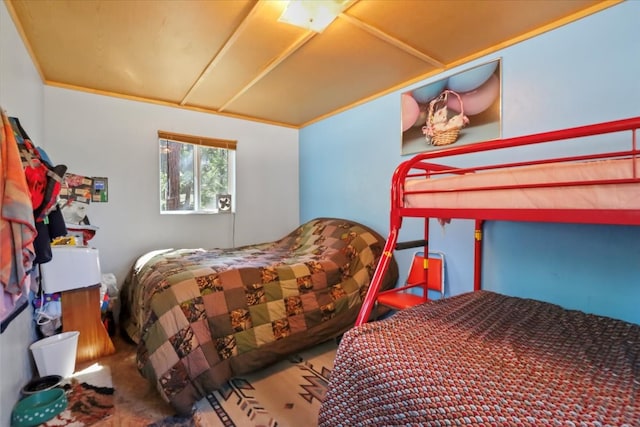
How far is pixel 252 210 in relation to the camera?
3549 millimetres

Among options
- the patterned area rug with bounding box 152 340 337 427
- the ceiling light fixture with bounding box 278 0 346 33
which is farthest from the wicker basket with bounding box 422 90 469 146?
the patterned area rug with bounding box 152 340 337 427

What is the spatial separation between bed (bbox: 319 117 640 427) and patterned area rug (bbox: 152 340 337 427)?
0.59 meters

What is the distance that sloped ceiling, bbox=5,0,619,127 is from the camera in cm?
155

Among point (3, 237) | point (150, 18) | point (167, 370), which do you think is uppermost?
point (150, 18)

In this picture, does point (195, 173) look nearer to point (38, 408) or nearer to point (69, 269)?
point (69, 269)

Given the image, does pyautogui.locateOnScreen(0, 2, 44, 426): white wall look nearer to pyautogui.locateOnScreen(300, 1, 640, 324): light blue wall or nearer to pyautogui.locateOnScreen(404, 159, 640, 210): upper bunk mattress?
pyautogui.locateOnScreen(404, 159, 640, 210): upper bunk mattress

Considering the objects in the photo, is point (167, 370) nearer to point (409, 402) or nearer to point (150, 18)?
point (409, 402)

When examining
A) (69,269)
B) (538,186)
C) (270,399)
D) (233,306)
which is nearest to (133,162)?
(69,269)

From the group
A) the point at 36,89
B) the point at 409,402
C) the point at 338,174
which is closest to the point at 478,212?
the point at 409,402

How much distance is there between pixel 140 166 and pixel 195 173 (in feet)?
1.76

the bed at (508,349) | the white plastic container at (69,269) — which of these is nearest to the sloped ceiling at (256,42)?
the bed at (508,349)

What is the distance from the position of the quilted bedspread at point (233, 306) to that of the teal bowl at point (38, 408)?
40 cm

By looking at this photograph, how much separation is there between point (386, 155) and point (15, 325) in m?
2.76

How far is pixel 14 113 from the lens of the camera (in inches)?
62.4
